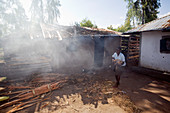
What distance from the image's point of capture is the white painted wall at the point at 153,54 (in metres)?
6.57

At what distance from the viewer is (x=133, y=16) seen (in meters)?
17.6

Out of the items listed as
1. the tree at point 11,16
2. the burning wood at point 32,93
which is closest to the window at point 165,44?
the burning wood at point 32,93

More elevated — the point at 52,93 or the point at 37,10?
the point at 37,10

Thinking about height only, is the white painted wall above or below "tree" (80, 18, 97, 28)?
below

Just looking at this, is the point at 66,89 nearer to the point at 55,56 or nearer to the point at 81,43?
the point at 55,56

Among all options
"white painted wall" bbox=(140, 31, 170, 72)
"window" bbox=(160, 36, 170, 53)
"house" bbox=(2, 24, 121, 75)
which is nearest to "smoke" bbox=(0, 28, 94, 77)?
"house" bbox=(2, 24, 121, 75)

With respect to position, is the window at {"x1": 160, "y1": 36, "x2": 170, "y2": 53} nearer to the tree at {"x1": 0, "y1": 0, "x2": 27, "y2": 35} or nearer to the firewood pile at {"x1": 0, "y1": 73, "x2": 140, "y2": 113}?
the firewood pile at {"x1": 0, "y1": 73, "x2": 140, "y2": 113}

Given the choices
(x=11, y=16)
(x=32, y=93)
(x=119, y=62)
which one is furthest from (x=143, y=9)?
(x=11, y=16)

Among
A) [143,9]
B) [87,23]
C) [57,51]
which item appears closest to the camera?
[57,51]

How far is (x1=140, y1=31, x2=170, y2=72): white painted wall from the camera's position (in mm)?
6566

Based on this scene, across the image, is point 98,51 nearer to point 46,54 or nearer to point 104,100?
point 46,54

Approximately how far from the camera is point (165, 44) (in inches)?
253

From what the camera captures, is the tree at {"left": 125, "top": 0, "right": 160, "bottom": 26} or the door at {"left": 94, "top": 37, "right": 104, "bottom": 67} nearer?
the door at {"left": 94, "top": 37, "right": 104, "bottom": 67}

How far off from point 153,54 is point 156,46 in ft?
2.16
